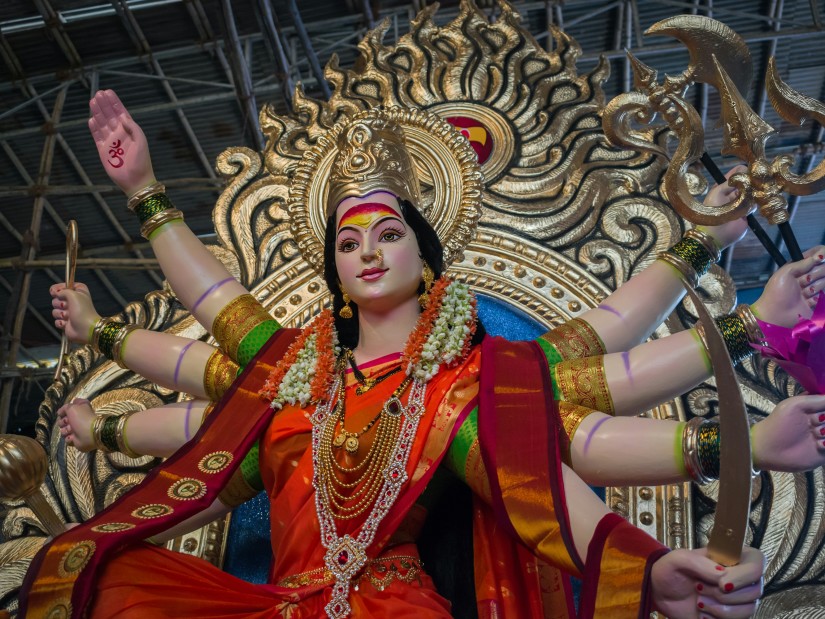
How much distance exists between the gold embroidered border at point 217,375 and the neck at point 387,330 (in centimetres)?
37

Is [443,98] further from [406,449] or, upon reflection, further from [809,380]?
Answer: [809,380]

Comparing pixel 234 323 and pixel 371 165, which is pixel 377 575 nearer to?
pixel 234 323

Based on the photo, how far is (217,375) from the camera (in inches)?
113

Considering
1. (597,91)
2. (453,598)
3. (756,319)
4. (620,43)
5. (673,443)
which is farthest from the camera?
(620,43)

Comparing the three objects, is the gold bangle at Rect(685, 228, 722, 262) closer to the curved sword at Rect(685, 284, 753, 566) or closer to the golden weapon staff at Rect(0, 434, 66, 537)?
the curved sword at Rect(685, 284, 753, 566)

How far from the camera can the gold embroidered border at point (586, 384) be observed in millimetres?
2500

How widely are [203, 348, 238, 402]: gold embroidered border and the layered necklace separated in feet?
0.64

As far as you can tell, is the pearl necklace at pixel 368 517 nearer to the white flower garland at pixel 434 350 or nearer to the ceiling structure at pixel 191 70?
the white flower garland at pixel 434 350

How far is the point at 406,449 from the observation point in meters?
2.50

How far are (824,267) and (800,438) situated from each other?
636mm

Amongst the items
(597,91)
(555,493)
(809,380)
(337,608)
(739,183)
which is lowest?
(337,608)

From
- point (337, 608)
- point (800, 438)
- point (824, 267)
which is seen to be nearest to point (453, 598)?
point (337, 608)

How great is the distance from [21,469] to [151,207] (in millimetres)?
841

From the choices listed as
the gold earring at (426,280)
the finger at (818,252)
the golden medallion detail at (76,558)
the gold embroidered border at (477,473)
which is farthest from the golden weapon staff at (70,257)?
the finger at (818,252)
